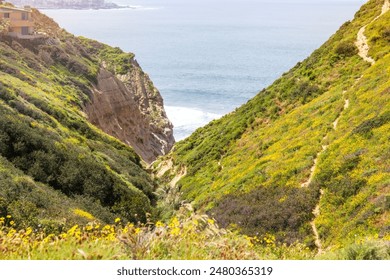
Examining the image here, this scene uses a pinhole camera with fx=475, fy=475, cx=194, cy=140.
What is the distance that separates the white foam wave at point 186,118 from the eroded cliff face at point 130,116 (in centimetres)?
1478

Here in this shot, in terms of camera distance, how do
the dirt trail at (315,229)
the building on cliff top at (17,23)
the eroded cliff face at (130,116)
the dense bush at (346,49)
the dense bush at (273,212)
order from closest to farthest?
1. the dirt trail at (315,229)
2. the dense bush at (273,212)
3. the dense bush at (346,49)
4. the eroded cliff face at (130,116)
5. the building on cliff top at (17,23)

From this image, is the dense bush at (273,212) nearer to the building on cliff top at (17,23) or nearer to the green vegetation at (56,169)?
the green vegetation at (56,169)

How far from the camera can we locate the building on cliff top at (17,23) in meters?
54.3

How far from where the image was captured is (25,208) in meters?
13.7

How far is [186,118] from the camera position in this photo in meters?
98.0

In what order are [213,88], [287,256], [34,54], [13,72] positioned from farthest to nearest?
[213,88], [34,54], [13,72], [287,256]

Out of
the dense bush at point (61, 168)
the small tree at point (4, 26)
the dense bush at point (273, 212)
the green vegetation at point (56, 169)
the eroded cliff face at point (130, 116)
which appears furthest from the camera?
the eroded cliff face at point (130, 116)

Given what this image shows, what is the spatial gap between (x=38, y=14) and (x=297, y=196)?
59.0 meters

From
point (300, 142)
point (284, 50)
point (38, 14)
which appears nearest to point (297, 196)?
point (300, 142)

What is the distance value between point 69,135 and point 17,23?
33.4 m

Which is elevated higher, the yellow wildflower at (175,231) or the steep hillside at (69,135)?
the yellow wildflower at (175,231)

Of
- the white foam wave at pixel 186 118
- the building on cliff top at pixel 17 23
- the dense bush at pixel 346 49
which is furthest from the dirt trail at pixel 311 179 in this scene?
the white foam wave at pixel 186 118

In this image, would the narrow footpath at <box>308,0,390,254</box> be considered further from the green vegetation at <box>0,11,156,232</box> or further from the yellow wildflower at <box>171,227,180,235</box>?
the yellow wildflower at <box>171,227,180,235</box>

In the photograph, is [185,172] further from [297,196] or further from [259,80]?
[259,80]
